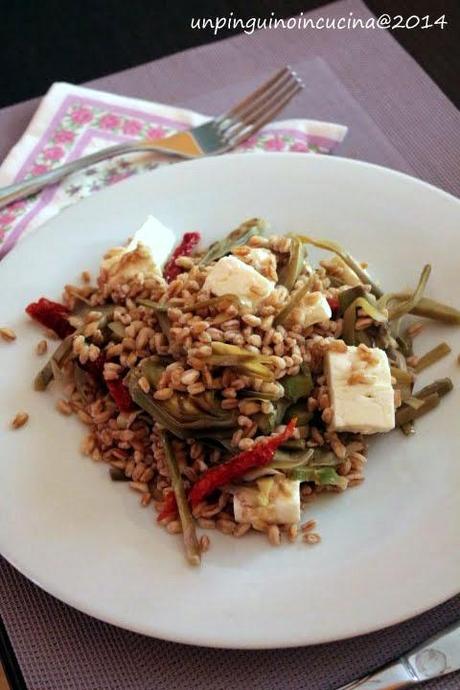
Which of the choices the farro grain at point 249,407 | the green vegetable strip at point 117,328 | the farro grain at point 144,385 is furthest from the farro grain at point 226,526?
the green vegetable strip at point 117,328

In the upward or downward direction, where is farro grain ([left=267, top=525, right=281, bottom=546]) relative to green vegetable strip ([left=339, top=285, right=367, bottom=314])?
downward

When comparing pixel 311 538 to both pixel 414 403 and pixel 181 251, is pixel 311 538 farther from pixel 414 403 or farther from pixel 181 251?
pixel 181 251

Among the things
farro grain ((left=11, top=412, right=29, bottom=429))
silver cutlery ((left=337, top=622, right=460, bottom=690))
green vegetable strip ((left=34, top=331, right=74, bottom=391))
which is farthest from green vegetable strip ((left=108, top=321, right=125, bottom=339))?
silver cutlery ((left=337, top=622, right=460, bottom=690))

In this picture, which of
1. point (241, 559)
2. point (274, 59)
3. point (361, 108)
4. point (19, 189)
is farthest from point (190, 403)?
point (274, 59)

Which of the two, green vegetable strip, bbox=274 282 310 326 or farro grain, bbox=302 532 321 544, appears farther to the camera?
green vegetable strip, bbox=274 282 310 326

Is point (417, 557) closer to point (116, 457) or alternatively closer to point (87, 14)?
point (116, 457)

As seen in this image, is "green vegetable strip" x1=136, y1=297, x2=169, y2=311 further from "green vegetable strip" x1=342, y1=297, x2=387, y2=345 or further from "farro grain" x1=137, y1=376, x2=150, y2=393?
"green vegetable strip" x1=342, y1=297, x2=387, y2=345
